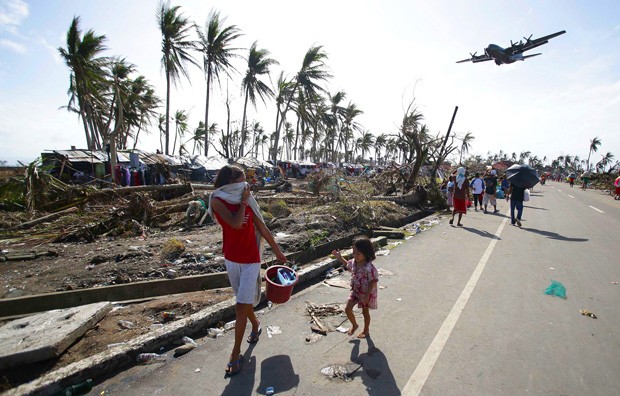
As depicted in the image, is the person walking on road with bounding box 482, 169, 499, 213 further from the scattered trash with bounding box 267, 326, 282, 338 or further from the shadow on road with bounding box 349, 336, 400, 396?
the scattered trash with bounding box 267, 326, 282, 338

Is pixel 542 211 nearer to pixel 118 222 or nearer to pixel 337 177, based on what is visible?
pixel 337 177

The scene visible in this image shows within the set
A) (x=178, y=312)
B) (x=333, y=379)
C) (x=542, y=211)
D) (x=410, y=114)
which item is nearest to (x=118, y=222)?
(x=178, y=312)

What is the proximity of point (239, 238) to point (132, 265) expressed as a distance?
10.9 ft

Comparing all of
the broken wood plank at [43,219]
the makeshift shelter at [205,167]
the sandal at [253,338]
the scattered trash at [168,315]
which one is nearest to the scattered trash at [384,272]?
the sandal at [253,338]

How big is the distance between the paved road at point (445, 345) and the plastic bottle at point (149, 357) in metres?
0.09

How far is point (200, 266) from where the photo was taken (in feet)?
17.7

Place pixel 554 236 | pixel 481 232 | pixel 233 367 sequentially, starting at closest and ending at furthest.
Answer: pixel 233 367 < pixel 554 236 < pixel 481 232

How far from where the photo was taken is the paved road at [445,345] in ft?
8.73

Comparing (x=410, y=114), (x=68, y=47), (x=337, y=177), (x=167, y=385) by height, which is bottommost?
(x=167, y=385)

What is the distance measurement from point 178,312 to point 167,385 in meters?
1.36

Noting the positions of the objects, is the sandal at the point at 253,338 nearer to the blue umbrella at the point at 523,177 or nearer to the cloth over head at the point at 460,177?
the cloth over head at the point at 460,177

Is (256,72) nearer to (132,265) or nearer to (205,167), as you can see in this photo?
(205,167)

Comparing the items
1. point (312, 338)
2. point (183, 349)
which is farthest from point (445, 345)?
point (183, 349)

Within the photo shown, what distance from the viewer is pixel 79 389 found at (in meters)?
2.54
